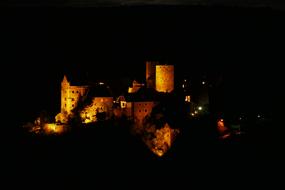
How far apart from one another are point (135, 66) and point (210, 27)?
6.79m

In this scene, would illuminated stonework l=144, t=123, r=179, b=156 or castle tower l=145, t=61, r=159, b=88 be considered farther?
castle tower l=145, t=61, r=159, b=88

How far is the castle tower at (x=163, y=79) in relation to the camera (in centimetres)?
2027

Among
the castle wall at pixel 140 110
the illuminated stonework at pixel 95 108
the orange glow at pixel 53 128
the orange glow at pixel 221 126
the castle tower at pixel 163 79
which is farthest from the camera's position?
the castle tower at pixel 163 79

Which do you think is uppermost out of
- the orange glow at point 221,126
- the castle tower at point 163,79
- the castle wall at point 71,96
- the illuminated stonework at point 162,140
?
the castle tower at point 163,79

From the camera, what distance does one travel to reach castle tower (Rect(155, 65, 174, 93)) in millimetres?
20266

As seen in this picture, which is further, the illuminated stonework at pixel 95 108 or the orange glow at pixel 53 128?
the illuminated stonework at pixel 95 108

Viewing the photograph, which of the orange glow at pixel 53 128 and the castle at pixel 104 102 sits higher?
the castle at pixel 104 102

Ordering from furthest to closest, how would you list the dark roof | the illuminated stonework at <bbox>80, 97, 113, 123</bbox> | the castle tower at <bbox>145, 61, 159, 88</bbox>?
the castle tower at <bbox>145, 61, 159, 88</bbox> → the dark roof → the illuminated stonework at <bbox>80, 97, 113, 123</bbox>

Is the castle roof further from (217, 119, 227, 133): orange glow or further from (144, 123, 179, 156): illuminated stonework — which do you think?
(217, 119, 227, 133): orange glow

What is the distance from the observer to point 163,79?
66.7 ft

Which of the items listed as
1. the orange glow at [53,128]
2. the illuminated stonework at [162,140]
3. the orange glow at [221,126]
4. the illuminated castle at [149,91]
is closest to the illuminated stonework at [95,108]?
the illuminated castle at [149,91]

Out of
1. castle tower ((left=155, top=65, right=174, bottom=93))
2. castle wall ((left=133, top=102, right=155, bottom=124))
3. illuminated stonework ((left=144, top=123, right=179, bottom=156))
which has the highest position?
castle tower ((left=155, top=65, right=174, bottom=93))

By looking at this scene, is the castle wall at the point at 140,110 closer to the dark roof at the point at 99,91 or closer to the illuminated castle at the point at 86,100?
the illuminated castle at the point at 86,100

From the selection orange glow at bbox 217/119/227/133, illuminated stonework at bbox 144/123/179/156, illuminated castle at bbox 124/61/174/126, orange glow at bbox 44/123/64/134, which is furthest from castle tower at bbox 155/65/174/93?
orange glow at bbox 44/123/64/134
